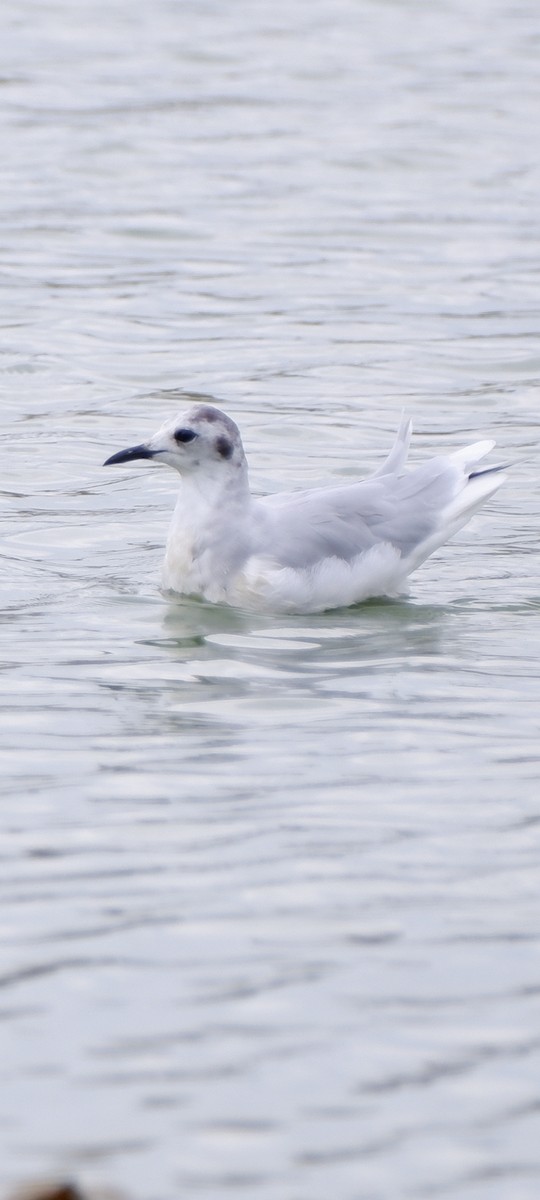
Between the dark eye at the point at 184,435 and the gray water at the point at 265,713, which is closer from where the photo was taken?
the gray water at the point at 265,713

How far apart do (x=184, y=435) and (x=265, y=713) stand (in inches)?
85.8

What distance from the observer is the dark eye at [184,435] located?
8484mm

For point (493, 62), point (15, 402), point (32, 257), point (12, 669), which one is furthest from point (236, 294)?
point (493, 62)

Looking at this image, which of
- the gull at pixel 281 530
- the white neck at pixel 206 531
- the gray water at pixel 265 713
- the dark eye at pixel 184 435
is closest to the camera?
the gray water at pixel 265 713

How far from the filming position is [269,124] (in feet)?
59.7

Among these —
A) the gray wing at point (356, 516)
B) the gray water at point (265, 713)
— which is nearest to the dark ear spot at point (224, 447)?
the gray wing at point (356, 516)

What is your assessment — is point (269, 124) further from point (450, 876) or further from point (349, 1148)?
point (349, 1148)

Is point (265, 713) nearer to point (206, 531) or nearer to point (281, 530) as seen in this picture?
point (281, 530)

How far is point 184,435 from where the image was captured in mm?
8492

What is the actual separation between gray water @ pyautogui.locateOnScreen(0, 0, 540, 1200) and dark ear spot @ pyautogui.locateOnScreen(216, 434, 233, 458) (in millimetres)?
689

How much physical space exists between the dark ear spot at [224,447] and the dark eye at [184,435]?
0.11m

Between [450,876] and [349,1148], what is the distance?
53.5 inches

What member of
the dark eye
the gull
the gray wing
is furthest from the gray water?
the dark eye

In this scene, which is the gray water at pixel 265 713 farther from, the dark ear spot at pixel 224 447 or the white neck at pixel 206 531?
the dark ear spot at pixel 224 447
